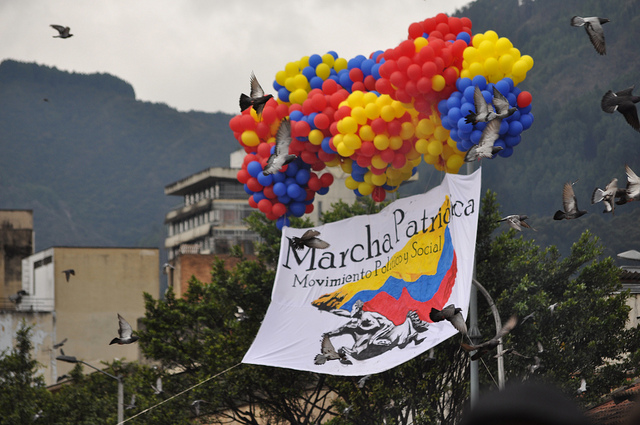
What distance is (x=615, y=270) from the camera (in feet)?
100.0

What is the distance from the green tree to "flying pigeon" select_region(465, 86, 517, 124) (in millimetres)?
24137

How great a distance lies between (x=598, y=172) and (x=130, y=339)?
79.9 m

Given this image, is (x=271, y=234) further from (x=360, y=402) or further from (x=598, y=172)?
(x=598, y=172)

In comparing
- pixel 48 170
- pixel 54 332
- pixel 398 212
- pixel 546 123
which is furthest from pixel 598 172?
pixel 48 170

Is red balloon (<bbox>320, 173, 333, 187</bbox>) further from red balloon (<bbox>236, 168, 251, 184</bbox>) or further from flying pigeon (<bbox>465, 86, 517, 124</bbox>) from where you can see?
flying pigeon (<bbox>465, 86, 517, 124</bbox>)

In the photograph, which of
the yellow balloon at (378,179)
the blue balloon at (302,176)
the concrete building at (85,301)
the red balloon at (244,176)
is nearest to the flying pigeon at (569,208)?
the yellow balloon at (378,179)

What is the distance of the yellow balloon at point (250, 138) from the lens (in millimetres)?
18953

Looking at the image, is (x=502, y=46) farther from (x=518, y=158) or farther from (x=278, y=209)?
(x=518, y=158)

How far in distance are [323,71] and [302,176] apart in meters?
2.00

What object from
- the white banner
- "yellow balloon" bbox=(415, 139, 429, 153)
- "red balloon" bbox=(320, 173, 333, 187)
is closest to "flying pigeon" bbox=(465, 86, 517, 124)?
the white banner

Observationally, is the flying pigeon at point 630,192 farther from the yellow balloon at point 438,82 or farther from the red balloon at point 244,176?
the red balloon at point 244,176

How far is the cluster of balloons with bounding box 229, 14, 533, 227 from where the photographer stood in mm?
16469

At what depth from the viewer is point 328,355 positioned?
56.3 feet

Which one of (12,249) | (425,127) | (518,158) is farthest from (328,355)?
(518,158)
